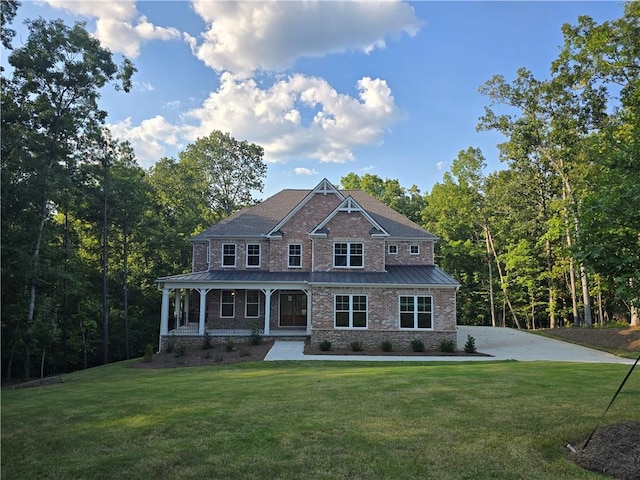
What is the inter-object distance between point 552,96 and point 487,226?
47.3ft

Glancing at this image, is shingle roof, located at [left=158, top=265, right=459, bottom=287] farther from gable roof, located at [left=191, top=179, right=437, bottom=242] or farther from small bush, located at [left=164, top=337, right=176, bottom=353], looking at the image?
small bush, located at [left=164, top=337, right=176, bottom=353]

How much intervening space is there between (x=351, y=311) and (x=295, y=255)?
5.69 m

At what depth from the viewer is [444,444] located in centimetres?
561

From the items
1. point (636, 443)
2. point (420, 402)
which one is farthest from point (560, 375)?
point (636, 443)

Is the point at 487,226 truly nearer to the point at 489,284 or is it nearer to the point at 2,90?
the point at 489,284

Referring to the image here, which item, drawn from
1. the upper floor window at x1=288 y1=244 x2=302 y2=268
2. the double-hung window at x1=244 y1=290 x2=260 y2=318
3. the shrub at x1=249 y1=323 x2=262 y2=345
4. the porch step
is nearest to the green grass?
the porch step

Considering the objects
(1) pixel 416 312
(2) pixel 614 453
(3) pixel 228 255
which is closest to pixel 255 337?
(3) pixel 228 255

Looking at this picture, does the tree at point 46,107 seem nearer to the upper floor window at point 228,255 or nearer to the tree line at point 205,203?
the tree line at point 205,203

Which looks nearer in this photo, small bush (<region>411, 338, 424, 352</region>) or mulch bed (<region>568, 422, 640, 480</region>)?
mulch bed (<region>568, 422, 640, 480</region>)

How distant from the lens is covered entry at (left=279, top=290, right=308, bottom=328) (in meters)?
24.3

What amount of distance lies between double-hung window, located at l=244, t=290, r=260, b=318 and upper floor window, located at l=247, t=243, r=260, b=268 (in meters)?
1.64

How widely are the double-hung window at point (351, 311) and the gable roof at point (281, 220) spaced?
430 centimetres

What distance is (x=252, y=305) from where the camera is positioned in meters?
24.5

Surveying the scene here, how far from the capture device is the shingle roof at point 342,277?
20688mm
